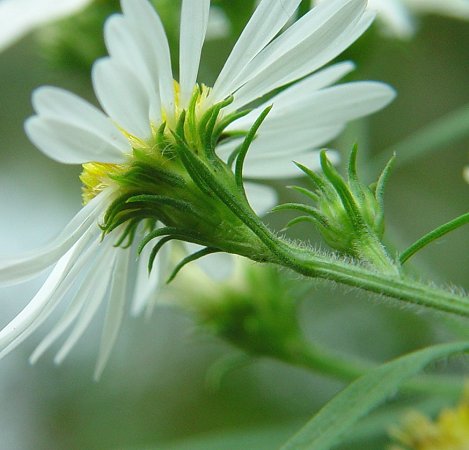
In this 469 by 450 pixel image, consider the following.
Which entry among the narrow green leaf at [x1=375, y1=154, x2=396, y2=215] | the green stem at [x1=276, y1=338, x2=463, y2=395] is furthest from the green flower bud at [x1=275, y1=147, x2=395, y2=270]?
the green stem at [x1=276, y1=338, x2=463, y2=395]

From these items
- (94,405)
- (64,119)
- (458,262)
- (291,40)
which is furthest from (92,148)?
(94,405)

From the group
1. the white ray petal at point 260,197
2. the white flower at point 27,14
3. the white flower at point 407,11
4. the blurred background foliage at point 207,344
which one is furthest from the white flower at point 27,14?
the blurred background foliage at point 207,344

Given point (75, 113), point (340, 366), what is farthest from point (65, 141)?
point (340, 366)

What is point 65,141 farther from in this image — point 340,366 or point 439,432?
point 340,366

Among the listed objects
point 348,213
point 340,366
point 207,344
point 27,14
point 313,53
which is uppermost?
point 27,14

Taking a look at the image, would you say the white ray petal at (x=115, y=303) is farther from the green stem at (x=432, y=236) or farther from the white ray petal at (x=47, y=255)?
the green stem at (x=432, y=236)
